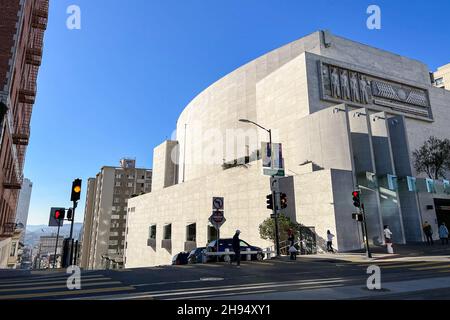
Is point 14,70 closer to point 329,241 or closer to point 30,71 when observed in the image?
point 30,71

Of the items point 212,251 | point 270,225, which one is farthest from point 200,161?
point 212,251

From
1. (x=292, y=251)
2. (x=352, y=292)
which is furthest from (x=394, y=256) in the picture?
(x=352, y=292)

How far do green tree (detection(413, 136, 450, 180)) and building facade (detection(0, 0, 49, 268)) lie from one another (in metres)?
44.6

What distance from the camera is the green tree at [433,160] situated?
3862cm

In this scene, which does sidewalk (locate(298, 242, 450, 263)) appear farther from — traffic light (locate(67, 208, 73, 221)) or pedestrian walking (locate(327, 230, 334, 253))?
traffic light (locate(67, 208, 73, 221))

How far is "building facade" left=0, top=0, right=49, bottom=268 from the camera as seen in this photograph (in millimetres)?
21500

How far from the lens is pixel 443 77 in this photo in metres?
79.8

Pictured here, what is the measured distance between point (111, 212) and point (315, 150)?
288ft

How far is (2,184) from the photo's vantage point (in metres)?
25.1

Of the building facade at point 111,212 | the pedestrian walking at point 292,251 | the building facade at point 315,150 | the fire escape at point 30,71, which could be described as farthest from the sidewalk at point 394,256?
the building facade at point 111,212

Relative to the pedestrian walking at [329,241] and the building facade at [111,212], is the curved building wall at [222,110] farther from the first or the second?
the building facade at [111,212]

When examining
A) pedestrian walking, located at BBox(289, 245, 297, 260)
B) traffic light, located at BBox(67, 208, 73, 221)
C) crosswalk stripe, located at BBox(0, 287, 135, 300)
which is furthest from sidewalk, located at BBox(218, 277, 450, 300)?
traffic light, located at BBox(67, 208, 73, 221)

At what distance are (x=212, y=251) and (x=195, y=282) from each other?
444 inches
